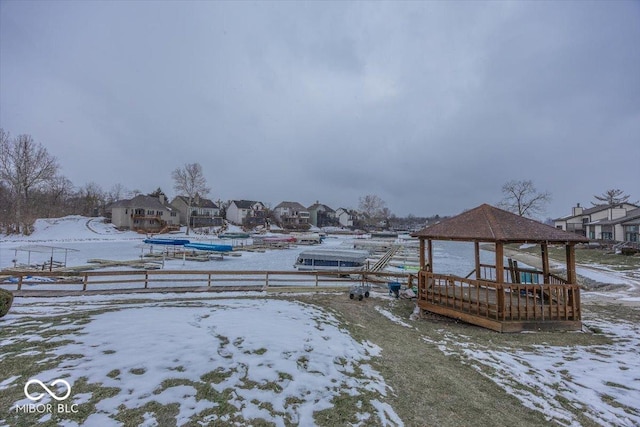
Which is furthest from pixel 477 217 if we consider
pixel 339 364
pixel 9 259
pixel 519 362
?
pixel 9 259

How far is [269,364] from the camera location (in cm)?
520

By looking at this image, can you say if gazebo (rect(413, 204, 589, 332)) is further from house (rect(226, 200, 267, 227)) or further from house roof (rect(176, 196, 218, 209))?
house (rect(226, 200, 267, 227))

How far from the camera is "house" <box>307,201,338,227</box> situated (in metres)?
112

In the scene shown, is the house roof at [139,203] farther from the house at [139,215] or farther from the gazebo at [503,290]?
the gazebo at [503,290]

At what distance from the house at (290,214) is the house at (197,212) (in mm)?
22340

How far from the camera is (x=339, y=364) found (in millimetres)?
5617

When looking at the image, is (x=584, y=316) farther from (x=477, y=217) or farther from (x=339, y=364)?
(x=339, y=364)

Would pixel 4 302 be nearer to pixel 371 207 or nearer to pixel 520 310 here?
pixel 520 310

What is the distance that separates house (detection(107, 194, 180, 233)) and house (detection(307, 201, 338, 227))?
2265 inches

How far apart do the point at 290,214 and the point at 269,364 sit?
3592 inches

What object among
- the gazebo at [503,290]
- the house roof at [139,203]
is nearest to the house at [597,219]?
the gazebo at [503,290]

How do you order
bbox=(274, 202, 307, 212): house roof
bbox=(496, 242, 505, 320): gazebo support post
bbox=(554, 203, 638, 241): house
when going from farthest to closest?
bbox=(274, 202, 307, 212): house roof, bbox=(554, 203, 638, 241): house, bbox=(496, 242, 505, 320): gazebo support post

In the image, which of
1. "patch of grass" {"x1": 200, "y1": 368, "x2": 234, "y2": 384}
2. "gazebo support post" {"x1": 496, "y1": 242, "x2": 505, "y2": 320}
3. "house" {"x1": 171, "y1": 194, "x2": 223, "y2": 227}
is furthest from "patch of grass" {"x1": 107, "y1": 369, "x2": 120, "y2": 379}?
"house" {"x1": 171, "y1": 194, "x2": 223, "y2": 227}

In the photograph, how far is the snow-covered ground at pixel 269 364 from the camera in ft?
13.8
